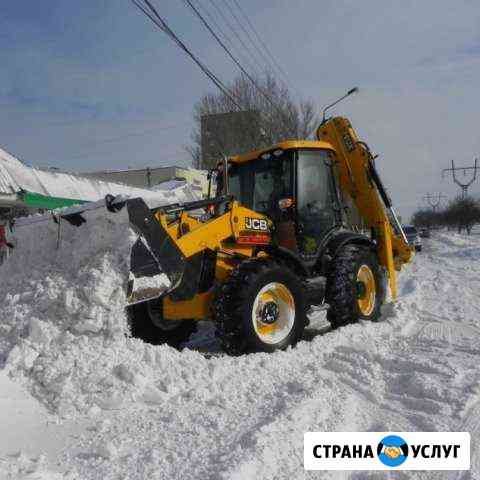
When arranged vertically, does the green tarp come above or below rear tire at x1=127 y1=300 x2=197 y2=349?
above

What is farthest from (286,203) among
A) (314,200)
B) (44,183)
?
(44,183)

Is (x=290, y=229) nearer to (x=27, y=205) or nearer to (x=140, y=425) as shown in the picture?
(x=140, y=425)

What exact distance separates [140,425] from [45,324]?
47.4 inches

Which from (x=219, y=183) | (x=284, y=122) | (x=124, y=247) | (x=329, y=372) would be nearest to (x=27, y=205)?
(x=219, y=183)

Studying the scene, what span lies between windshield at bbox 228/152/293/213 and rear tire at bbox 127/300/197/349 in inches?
70.2

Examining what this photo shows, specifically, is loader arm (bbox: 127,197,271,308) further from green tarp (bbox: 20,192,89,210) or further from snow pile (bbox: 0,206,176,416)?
green tarp (bbox: 20,192,89,210)

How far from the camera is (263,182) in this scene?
6.50 metres

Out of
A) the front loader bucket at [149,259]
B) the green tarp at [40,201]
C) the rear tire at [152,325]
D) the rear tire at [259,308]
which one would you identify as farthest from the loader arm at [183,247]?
the green tarp at [40,201]

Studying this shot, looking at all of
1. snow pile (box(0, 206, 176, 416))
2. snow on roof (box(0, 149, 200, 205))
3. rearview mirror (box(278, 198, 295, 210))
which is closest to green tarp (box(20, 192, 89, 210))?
snow on roof (box(0, 149, 200, 205))

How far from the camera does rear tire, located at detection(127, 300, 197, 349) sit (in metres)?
5.46

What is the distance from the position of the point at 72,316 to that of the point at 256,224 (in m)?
2.41

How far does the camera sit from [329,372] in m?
4.46

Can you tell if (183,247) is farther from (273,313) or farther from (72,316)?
(72,316)

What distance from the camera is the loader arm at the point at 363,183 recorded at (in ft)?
24.9
